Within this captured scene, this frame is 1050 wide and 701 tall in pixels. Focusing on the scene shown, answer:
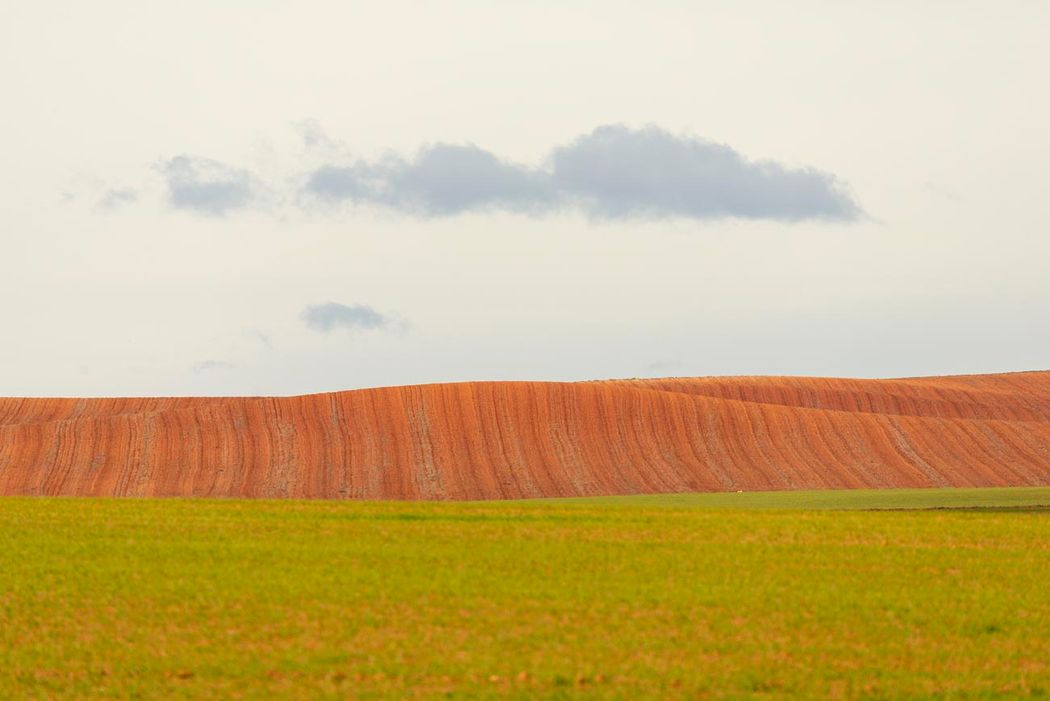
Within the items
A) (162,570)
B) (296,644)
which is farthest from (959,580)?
(162,570)

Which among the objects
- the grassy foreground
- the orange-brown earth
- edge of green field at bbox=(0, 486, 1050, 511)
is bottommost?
the grassy foreground

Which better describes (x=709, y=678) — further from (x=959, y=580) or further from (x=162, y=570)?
(x=162, y=570)

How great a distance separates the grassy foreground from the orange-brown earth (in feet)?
135

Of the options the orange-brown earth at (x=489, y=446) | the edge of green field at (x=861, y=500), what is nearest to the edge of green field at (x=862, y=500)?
the edge of green field at (x=861, y=500)

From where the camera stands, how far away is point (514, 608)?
18297mm

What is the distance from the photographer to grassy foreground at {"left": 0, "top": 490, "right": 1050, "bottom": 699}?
577 inches

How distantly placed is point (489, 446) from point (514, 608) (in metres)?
56.6

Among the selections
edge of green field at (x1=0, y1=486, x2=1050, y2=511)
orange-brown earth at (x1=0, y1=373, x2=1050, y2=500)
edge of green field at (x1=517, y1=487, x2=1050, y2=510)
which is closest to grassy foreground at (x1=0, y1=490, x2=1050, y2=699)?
edge of green field at (x1=0, y1=486, x2=1050, y2=511)

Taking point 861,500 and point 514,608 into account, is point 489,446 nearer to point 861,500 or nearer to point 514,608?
point 861,500

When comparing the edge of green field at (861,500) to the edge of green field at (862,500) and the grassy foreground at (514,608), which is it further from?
the grassy foreground at (514,608)

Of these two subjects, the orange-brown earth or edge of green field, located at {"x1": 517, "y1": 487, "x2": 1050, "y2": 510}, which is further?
the orange-brown earth

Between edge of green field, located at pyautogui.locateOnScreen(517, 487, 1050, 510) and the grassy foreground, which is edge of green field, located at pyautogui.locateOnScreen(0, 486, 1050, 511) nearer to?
edge of green field, located at pyautogui.locateOnScreen(517, 487, 1050, 510)

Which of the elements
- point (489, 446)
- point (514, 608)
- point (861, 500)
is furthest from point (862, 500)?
point (514, 608)

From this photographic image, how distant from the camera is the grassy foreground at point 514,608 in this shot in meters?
14.6
